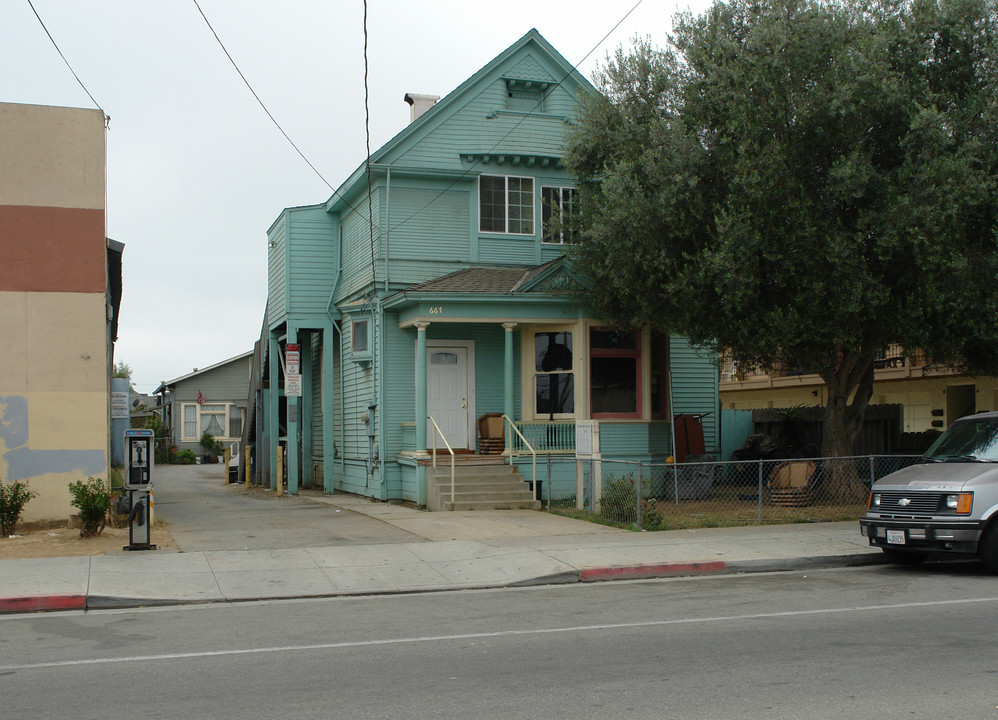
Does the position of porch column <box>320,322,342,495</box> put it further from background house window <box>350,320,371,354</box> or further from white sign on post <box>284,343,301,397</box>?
background house window <box>350,320,371,354</box>

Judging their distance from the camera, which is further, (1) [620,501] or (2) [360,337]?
(2) [360,337]

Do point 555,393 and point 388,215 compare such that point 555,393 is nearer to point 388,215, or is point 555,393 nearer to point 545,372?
point 545,372

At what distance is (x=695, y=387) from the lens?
2280 centimetres

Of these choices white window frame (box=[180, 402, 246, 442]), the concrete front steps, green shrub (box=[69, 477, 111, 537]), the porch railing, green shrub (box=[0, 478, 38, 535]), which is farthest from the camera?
white window frame (box=[180, 402, 246, 442])

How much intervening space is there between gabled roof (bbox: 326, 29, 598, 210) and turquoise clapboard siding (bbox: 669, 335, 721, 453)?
20.7 ft

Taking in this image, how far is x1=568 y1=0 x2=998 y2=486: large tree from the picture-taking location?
14703mm

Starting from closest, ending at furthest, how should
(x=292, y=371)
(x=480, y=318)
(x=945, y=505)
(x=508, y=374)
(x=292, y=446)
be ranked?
(x=945, y=505)
(x=480, y=318)
(x=508, y=374)
(x=292, y=371)
(x=292, y=446)

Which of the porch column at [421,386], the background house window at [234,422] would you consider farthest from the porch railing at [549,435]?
the background house window at [234,422]

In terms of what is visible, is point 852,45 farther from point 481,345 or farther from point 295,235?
point 295,235

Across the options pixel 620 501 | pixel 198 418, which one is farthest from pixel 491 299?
pixel 198 418

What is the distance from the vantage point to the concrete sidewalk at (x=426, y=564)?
10.5 meters

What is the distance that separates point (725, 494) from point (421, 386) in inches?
236

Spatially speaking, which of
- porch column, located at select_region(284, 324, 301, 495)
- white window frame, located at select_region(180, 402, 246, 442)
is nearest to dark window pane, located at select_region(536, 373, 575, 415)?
porch column, located at select_region(284, 324, 301, 495)

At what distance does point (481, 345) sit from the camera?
20.8 meters
